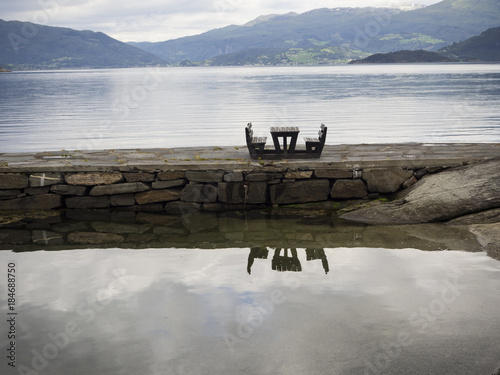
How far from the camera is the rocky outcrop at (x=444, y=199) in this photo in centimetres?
836

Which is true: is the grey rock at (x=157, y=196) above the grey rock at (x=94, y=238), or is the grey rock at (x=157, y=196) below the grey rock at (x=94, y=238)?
above

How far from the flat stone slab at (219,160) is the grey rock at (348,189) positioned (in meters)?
0.23

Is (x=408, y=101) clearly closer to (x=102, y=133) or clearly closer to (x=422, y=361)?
(x=102, y=133)

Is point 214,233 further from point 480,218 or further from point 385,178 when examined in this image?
point 480,218

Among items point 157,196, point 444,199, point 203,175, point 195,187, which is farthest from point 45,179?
point 444,199

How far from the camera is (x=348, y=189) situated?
9.36m

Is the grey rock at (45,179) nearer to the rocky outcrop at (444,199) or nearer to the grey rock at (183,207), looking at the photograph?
the grey rock at (183,207)

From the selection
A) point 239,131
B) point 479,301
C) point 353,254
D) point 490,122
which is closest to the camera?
point 479,301

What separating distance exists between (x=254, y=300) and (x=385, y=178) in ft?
15.1

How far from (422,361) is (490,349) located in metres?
0.61

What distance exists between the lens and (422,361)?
14.5 feet

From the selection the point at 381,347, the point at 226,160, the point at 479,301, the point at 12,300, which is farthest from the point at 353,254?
the point at 12,300

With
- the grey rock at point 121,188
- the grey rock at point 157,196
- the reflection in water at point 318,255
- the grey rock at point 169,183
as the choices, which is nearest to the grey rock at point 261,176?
the grey rock at point 169,183

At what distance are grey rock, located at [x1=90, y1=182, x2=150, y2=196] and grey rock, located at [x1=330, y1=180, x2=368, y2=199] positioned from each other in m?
3.22
